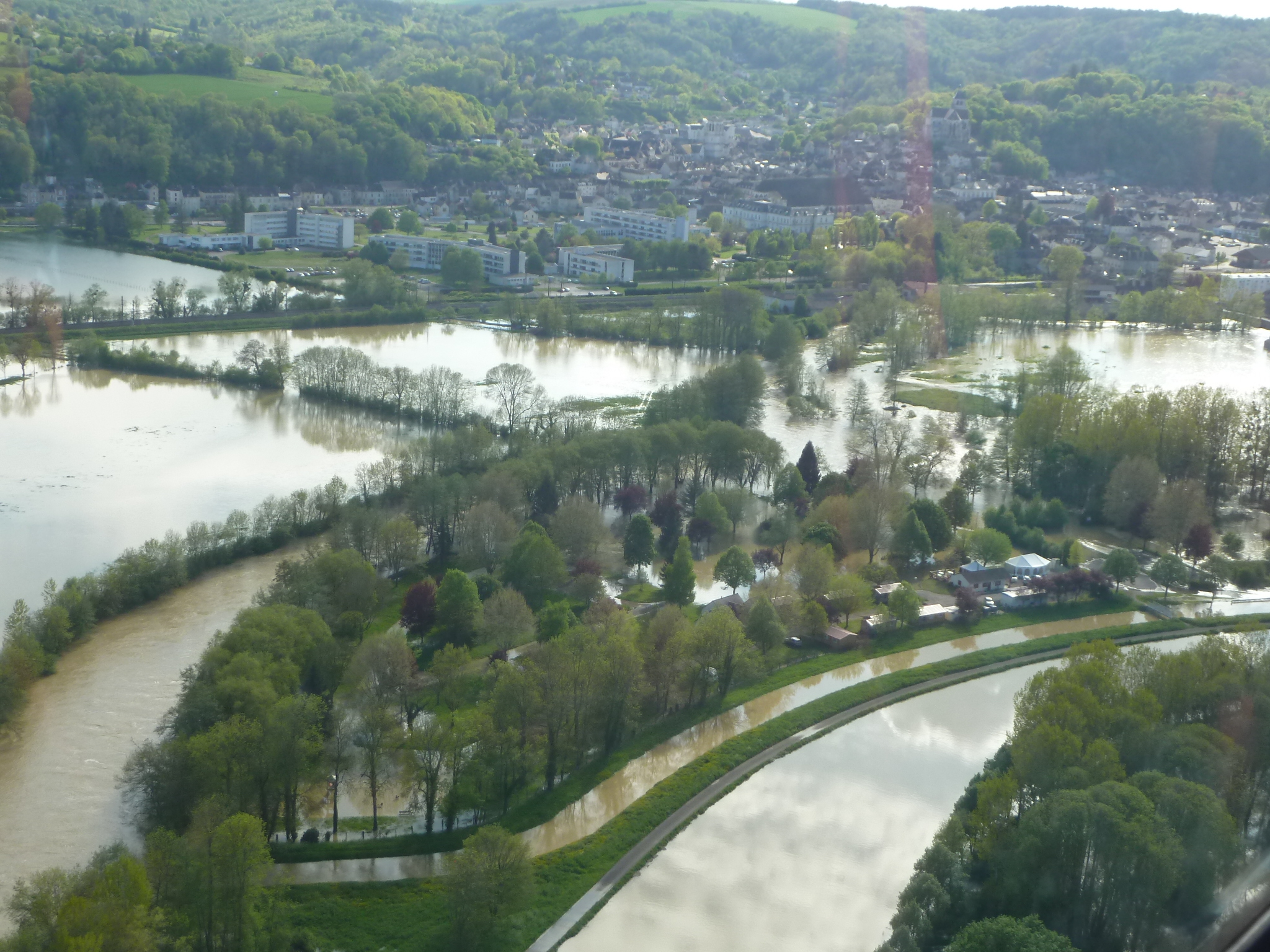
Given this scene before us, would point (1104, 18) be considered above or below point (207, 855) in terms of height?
above

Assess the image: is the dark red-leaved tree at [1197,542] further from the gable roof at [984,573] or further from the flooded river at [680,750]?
the gable roof at [984,573]

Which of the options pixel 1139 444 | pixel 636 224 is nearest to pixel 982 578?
pixel 1139 444

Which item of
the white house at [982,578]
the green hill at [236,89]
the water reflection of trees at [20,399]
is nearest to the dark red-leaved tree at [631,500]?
the white house at [982,578]

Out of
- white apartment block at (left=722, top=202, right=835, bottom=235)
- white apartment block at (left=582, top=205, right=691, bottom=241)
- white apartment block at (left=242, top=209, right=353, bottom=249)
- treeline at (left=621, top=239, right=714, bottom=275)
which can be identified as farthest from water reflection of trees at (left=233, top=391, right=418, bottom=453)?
white apartment block at (left=722, top=202, right=835, bottom=235)

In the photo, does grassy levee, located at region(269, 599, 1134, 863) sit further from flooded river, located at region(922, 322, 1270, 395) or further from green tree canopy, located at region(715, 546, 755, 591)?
flooded river, located at region(922, 322, 1270, 395)

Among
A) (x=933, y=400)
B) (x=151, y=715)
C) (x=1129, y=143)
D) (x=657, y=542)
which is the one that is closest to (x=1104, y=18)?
(x=1129, y=143)

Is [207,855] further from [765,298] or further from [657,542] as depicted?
[765,298]
